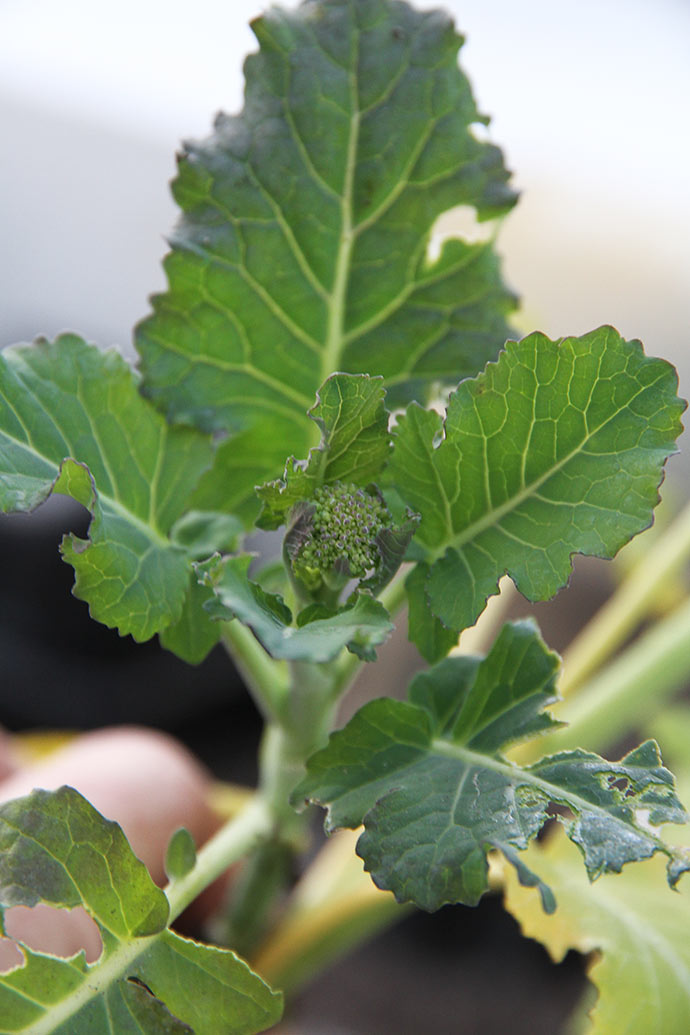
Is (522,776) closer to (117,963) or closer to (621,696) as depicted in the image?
(117,963)

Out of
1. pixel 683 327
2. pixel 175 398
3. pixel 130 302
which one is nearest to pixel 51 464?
pixel 175 398

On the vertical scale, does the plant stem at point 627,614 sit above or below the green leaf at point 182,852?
above

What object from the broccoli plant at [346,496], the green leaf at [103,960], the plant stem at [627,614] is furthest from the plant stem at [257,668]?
the plant stem at [627,614]

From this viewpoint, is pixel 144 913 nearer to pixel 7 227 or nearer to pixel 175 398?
pixel 175 398

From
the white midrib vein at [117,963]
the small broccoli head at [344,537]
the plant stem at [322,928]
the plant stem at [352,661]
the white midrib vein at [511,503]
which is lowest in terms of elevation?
the plant stem at [322,928]

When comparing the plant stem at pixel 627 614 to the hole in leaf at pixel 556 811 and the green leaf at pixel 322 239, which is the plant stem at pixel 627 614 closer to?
the hole in leaf at pixel 556 811

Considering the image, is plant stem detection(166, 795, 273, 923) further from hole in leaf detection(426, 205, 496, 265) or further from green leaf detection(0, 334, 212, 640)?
hole in leaf detection(426, 205, 496, 265)

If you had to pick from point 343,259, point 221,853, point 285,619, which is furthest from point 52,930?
point 343,259
